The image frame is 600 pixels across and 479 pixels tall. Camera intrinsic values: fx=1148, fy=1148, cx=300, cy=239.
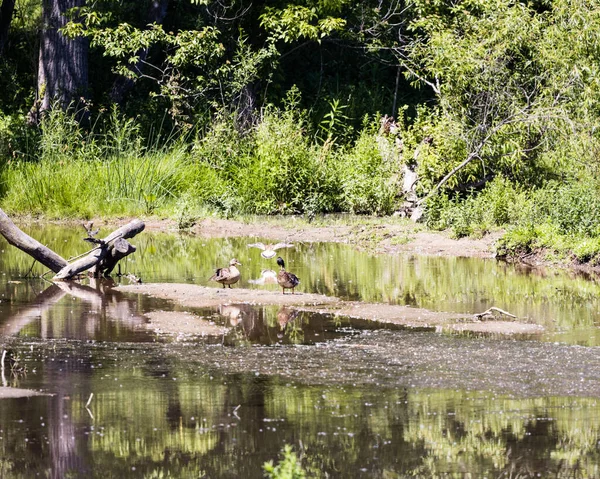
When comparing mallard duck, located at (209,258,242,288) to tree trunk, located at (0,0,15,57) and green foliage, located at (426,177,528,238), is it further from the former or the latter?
tree trunk, located at (0,0,15,57)

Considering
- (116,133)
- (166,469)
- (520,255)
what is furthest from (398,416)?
(116,133)

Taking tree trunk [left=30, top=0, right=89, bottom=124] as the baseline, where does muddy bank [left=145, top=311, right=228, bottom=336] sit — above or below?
below

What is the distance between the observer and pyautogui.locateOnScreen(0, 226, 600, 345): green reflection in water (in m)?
12.8

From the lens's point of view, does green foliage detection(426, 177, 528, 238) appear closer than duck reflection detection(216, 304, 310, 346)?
No

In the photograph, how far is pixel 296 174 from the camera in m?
22.2

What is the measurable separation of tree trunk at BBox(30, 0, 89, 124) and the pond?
12.8 metres

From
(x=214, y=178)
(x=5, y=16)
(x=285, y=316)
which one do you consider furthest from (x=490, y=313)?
(x=5, y=16)

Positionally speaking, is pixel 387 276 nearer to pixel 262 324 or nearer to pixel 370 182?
pixel 262 324

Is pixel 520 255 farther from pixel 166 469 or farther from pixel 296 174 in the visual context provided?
pixel 166 469

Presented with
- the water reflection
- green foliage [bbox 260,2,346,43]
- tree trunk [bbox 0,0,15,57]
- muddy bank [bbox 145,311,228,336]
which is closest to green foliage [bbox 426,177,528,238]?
green foliage [bbox 260,2,346,43]

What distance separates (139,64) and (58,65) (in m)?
1.92

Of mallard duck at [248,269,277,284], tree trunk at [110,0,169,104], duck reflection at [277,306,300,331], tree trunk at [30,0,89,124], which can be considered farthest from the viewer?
tree trunk at [110,0,169,104]

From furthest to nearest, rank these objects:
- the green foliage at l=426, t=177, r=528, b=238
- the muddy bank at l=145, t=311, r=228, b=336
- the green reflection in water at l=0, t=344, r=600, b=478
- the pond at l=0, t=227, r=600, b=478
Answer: the green foliage at l=426, t=177, r=528, b=238 < the muddy bank at l=145, t=311, r=228, b=336 < the pond at l=0, t=227, r=600, b=478 < the green reflection in water at l=0, t=344, r=600, b=478

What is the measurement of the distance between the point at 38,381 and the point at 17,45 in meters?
21.6
